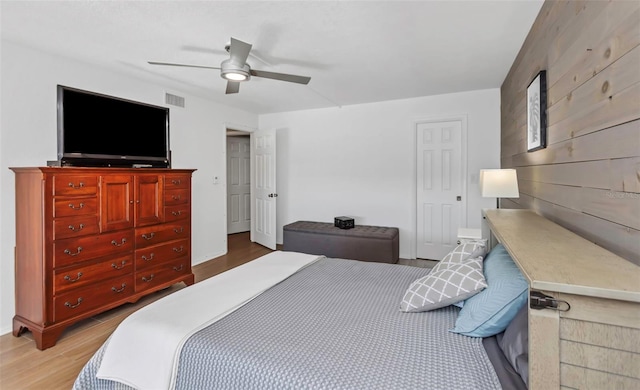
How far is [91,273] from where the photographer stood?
2.62m

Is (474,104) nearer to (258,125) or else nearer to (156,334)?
(258,125)

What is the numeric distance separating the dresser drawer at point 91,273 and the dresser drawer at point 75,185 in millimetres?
613

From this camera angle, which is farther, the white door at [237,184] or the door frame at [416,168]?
the white door at [237,184]

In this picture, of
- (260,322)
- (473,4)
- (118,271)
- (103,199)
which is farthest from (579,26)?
(118,271)

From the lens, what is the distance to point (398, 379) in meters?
1.05

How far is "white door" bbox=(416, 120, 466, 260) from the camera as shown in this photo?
4.37m

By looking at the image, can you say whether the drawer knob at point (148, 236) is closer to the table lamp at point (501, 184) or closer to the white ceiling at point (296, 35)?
the white ceiling at point (296, 35)

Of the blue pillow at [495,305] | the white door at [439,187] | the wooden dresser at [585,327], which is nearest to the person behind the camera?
the wooden dresser at [585,327]

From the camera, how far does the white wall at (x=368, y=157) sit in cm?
423

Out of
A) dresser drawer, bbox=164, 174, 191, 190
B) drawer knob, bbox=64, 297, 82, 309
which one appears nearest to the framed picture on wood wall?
dresser drawer, bbox=164, 174, 191, 190

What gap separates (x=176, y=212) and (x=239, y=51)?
76.8 inches

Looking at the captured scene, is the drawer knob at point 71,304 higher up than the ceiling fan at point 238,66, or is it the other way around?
the ceiling fan at point 238,66

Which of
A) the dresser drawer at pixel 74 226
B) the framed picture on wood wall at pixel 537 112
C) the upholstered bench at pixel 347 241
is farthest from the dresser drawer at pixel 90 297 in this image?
the framed picture on wood wall at pixel 537 112

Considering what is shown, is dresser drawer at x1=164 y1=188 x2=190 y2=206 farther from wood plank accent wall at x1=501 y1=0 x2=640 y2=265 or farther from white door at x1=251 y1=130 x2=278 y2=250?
wood plank accent wall at x1=501 y1=0 x2=640 y2=265
